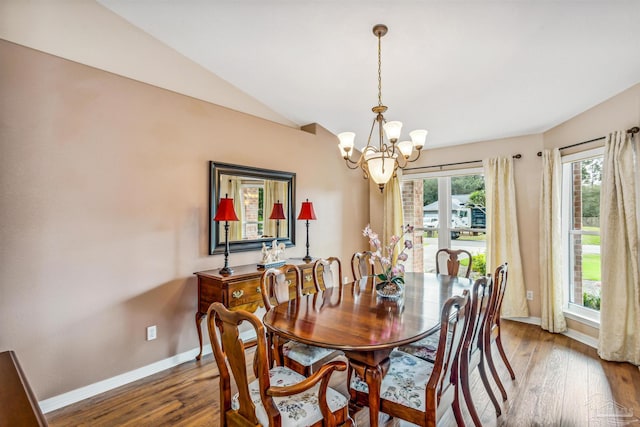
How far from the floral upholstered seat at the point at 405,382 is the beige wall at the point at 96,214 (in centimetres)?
200

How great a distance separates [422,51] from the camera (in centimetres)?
268

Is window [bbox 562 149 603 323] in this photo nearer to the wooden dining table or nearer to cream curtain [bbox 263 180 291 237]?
the wooden dining table

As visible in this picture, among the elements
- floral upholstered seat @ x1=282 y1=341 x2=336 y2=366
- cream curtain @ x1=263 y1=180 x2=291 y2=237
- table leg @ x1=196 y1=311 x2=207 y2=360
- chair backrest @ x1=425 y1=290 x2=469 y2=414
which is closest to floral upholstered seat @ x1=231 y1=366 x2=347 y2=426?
floral upholstered seat @ x1=282 y1=341 x2=336 y2=366

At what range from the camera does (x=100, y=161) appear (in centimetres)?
254

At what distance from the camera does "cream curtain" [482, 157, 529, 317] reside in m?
4.00

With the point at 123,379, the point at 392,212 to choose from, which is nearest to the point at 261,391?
the point at 123,379

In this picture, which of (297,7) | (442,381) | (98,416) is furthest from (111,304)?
(297,7)

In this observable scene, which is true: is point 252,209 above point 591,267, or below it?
above

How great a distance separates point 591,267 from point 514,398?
206 cm

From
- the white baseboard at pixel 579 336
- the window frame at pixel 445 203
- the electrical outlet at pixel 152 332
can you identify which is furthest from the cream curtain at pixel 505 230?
the electrical outlet at pixel 152 332

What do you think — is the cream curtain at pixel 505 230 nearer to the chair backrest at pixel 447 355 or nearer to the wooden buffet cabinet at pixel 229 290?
the wooden buffet cabinet at pixel 229 290

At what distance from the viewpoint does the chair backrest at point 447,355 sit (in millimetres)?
1482

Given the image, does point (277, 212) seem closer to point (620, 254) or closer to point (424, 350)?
point (424, 350)

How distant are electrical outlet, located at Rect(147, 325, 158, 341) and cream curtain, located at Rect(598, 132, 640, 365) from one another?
4.07 metres
